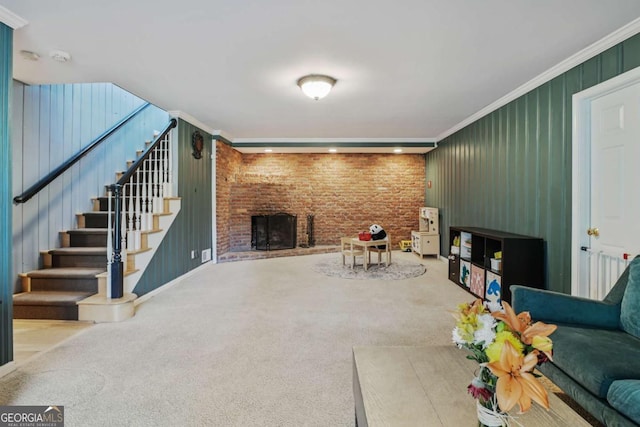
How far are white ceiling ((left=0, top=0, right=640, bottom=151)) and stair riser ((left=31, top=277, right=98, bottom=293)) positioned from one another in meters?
2.10

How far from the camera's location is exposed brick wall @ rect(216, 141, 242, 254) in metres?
6.01

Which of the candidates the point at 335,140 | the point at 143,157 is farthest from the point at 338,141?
the point at 143,157

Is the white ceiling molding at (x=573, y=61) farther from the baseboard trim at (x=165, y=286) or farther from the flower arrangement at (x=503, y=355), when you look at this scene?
the baseboard trim at (x=165, y=286)

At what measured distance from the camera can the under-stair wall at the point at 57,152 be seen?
11.2ft

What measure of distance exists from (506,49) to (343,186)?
17.0ft

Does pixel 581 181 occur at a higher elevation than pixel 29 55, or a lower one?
lower

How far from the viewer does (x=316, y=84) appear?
332cm

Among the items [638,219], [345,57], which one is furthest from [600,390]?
[345,57]

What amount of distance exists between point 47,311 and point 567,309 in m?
4.35

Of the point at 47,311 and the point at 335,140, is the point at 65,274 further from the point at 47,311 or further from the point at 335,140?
the point at 335,140

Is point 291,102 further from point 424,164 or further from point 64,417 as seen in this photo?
point 424,164

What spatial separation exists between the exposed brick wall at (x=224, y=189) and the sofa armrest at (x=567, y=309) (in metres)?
5.10

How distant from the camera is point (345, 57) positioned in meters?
2.89

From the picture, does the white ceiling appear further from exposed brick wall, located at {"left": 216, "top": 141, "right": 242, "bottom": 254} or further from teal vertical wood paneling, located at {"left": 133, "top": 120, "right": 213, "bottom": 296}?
exposed brick wall, located at {"left": 216, "top": 141, "right": 242, "bottom": 254}
